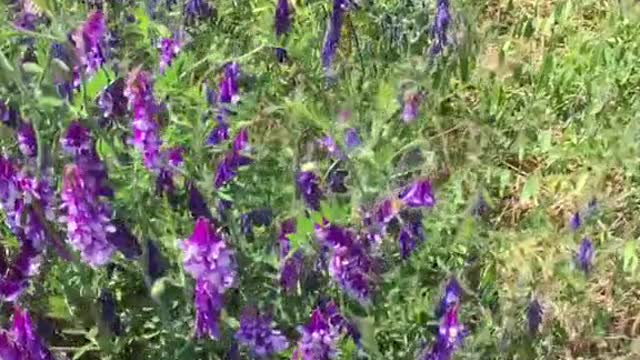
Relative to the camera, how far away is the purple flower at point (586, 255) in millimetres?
2141

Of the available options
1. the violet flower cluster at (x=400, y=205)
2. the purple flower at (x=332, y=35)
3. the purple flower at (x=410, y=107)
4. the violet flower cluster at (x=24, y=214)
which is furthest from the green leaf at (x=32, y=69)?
the purple flower at (x=332, y=35)

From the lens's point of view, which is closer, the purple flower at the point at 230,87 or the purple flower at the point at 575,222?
the purple flower at the point at 230,87

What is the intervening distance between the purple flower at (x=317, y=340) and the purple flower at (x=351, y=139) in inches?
15.1

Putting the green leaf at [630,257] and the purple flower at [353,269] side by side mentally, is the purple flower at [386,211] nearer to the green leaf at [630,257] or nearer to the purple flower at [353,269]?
the purple flower at [353,269]

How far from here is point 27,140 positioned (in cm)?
158

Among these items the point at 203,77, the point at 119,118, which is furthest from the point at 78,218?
the point at 203,77

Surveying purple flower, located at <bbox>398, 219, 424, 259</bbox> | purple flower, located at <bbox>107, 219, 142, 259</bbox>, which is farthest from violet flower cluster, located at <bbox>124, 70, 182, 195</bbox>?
purple flower, located at <bbox>398, 219, 424, 259</bbox>

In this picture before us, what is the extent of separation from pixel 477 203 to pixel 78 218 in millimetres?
954

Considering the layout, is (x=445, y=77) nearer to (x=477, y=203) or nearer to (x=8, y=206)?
(x=477, y=203)

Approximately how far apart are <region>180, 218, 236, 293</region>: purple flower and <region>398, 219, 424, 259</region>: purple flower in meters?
0.41

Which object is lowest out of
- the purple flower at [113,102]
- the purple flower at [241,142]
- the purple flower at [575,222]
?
the purple flower at [575,222]

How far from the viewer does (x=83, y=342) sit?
203cm

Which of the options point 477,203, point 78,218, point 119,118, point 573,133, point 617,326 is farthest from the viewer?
point 573,133

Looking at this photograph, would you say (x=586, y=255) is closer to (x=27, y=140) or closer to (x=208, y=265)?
(x=208, y=265)
